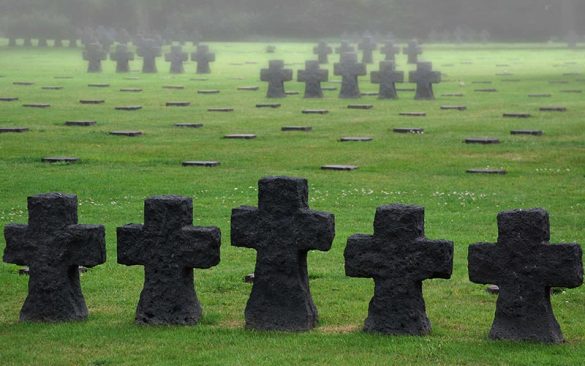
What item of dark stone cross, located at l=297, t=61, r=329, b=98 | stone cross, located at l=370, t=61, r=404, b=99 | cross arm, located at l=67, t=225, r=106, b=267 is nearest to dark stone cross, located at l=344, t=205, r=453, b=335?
cross arm, located at l=67, t=225, r=106, b=267

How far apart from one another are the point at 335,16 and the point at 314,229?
10400 cm

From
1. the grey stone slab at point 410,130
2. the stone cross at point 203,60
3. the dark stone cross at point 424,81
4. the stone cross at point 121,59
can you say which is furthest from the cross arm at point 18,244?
the stone cross at point 121,59

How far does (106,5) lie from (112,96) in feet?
227

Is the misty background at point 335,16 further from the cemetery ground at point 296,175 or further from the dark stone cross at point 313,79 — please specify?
the dark stone cross at point 313,79

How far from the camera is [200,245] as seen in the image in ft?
36.8

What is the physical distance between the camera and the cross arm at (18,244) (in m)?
11.6

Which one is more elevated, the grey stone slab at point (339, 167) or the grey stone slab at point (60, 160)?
the grey stone slab at point (339, 167)

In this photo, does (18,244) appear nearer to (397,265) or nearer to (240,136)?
(397,265)

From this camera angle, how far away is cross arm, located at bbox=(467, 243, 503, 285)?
35.2 ft

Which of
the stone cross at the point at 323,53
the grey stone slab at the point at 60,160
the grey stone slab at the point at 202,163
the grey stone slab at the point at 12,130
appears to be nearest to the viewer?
the grey stone slab at the point at 202,163

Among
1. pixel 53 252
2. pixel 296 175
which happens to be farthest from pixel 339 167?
pixel 53 252

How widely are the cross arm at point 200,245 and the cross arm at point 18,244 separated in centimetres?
132

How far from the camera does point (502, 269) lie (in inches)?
422

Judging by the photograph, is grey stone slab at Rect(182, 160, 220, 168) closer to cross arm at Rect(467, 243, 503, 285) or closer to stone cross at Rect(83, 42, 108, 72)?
cross arm at Rect(467, 243, 503, 285)
